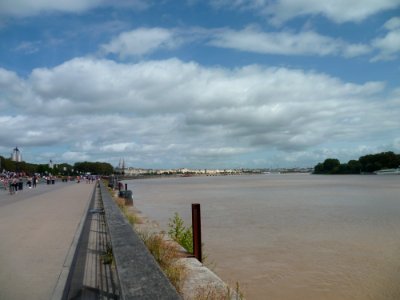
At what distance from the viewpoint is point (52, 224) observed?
13516 mm

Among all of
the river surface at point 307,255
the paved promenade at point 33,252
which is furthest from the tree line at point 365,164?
the paved promenade at point 33,252

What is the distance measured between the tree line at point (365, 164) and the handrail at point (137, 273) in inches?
6144

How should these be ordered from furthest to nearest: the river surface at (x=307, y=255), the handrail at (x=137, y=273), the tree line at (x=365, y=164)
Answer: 1. the tree line at (x=365, y=164)
2. the river surface at (x=307, y=255)
3. the handrail at (x=137, y=273)

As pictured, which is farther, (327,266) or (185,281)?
(327,266)

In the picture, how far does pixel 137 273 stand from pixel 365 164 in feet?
539

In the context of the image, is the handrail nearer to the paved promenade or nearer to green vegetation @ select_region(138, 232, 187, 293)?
green vegetation @ select_region(138, 232, 187, 293)

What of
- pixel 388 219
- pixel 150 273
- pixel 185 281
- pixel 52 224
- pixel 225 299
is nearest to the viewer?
pixel 150 273

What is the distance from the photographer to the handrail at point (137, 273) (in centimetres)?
371

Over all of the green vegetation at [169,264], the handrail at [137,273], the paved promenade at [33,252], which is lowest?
the paved promenade at [33,252]

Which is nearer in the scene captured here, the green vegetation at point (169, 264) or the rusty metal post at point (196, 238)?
the green vegetation at point (169, 264)

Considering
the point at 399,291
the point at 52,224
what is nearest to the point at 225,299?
the point at 399,291

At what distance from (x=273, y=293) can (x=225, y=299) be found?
11.7 feet

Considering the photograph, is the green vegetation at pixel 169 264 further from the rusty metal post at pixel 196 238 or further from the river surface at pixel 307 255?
the river surface at pixel 307 255

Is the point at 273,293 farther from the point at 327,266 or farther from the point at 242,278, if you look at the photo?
the point at 327,266
